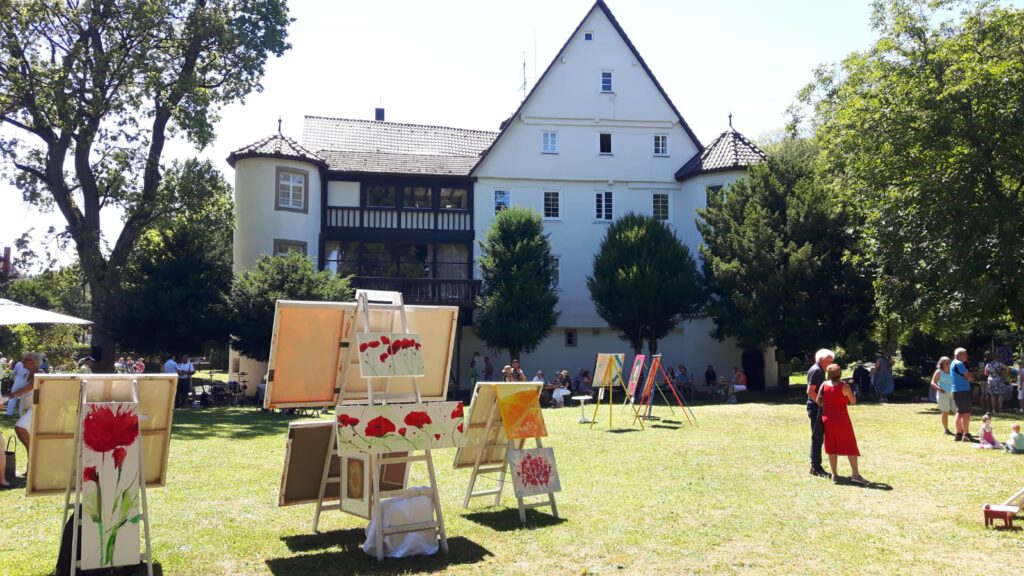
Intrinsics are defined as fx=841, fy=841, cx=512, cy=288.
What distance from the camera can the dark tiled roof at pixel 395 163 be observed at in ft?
122

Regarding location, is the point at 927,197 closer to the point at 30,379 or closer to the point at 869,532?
the point at 869,532

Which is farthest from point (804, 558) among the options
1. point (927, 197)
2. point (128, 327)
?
point (128, 327)

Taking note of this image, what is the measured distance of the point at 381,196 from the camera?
122 ft

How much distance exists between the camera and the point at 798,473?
12.4m

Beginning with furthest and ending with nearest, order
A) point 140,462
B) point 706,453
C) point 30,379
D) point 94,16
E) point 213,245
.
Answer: point 213,245 → point 94,16 → point 706,453 → point 30,379 → point 140,462

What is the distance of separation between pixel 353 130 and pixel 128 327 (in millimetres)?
15692

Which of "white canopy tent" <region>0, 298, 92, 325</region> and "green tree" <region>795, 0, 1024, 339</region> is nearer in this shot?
"white canopy tent" <region>0, 298, 92, 325</region>

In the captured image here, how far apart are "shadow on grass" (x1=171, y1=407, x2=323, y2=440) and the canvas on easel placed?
968 centimetres

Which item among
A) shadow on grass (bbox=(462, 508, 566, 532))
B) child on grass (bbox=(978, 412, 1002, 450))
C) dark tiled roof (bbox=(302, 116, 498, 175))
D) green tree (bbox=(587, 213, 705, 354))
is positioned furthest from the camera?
dark tiled roof (bbox=(302, 116, 498, 175))

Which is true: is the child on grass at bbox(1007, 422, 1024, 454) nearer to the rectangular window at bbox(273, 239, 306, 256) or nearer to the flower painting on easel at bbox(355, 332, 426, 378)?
the flower painting on easel at bbox(355, 332, 426, 378)

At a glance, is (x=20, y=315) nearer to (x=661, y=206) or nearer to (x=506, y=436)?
(x=506, y=436)

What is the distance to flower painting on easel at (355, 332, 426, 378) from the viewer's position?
25.4 feet

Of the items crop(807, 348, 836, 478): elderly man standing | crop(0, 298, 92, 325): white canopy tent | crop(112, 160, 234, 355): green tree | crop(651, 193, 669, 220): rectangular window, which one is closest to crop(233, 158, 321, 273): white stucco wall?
crop(112, 160, 234, 355): green tree

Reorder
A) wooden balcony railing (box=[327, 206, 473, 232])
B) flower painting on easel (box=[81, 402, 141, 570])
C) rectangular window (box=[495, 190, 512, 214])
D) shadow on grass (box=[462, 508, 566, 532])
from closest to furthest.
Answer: flower painting on easel (box=[81, 402, 141, 570]), shadow on grass (box=[462, 508, 566, 532]), wooden balcony railing (box=[327, 206, 473, 232]), rectangular window (box=[495, 190, 512, 214])
